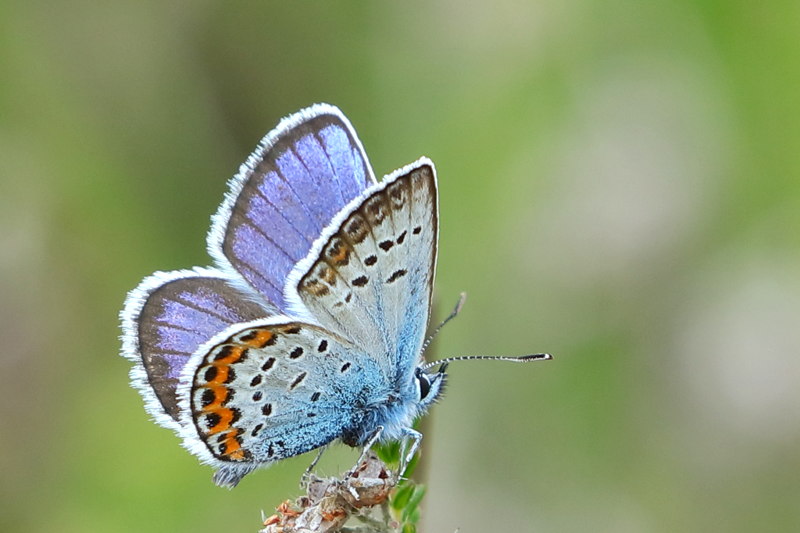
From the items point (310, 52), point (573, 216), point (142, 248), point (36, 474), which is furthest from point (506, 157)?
point (36, 474)

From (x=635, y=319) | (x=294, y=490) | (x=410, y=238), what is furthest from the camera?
(x=635, y=319)

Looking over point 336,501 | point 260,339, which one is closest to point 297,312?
point 260,339

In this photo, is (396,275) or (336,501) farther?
(396,275)

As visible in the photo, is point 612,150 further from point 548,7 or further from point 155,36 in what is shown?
point 155,36

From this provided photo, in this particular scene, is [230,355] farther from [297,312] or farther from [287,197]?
[287,197]

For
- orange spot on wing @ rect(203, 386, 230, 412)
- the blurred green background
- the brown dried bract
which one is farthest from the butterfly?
the blurred green background

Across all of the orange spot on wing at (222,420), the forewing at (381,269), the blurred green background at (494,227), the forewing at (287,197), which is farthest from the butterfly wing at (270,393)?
the blurred green background at (494,227)

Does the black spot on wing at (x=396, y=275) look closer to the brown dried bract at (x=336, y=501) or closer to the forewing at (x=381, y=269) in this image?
the forewing at (x=381, y=269)
